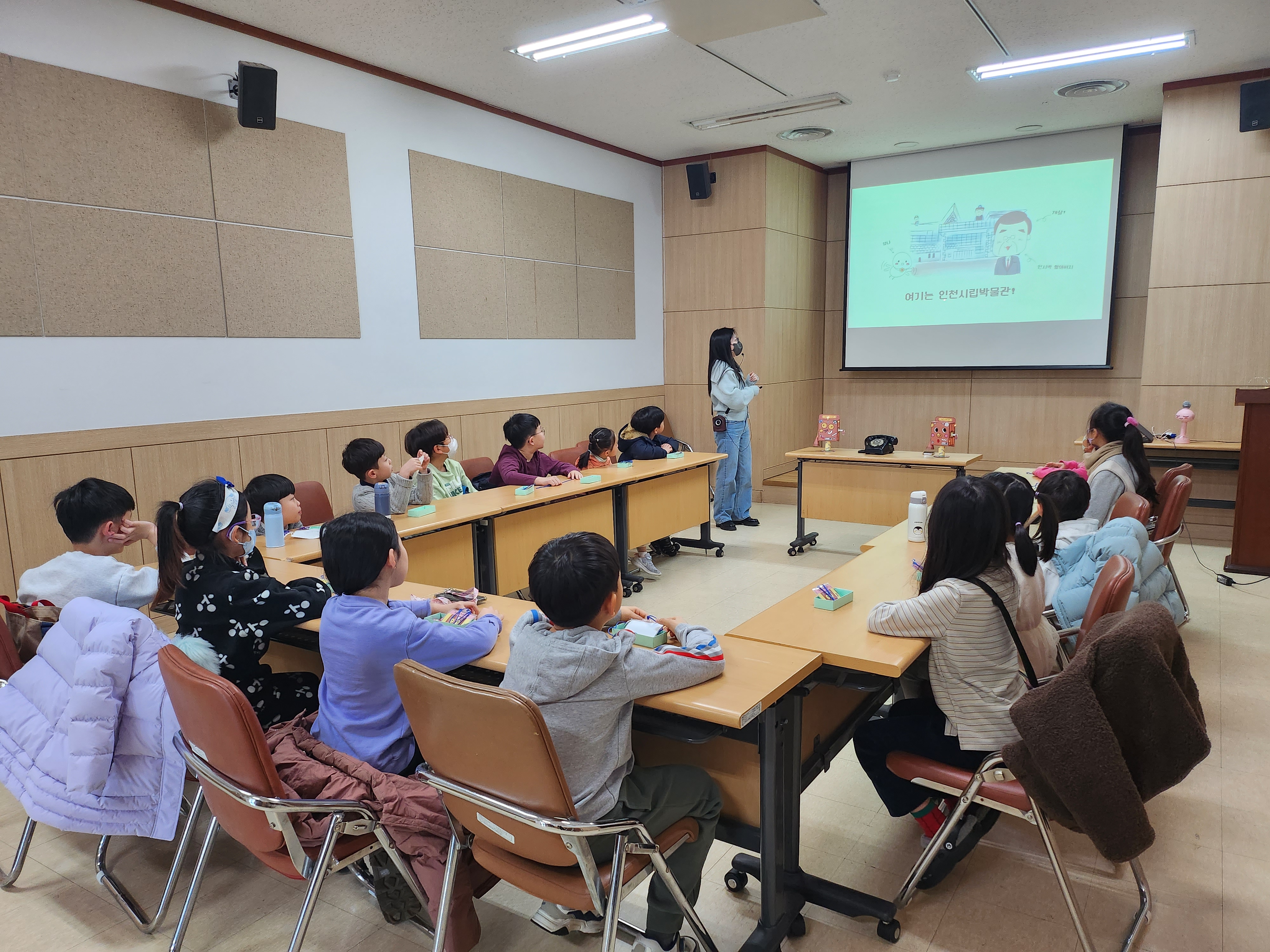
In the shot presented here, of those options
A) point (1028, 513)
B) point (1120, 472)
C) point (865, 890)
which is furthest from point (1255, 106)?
point (865, 890)

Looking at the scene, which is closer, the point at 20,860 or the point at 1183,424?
the point at 20,860

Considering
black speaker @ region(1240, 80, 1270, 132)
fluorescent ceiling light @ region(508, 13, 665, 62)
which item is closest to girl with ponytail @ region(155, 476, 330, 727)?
fluorescent ceiling light @ region(508, 13, 665, 62)

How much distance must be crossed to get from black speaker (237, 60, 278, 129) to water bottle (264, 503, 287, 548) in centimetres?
232

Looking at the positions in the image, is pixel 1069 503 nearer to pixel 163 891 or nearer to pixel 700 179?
pixel 163 891

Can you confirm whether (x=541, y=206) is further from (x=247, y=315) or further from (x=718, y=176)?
(x=247, y=315)

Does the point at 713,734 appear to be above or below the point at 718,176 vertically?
below

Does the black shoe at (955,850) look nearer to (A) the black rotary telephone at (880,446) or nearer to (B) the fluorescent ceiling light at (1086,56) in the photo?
(A) the black rotary telephone at (880,446)

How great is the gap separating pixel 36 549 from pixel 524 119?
4553 millimetres

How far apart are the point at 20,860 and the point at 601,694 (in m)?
1.97

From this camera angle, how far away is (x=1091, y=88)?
5.93 meters

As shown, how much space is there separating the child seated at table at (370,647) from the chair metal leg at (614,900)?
65cm

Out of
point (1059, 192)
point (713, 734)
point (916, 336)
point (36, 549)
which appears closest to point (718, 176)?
point (916, 336)

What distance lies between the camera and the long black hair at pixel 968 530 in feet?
6.73

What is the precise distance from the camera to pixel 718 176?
779 centimetres
